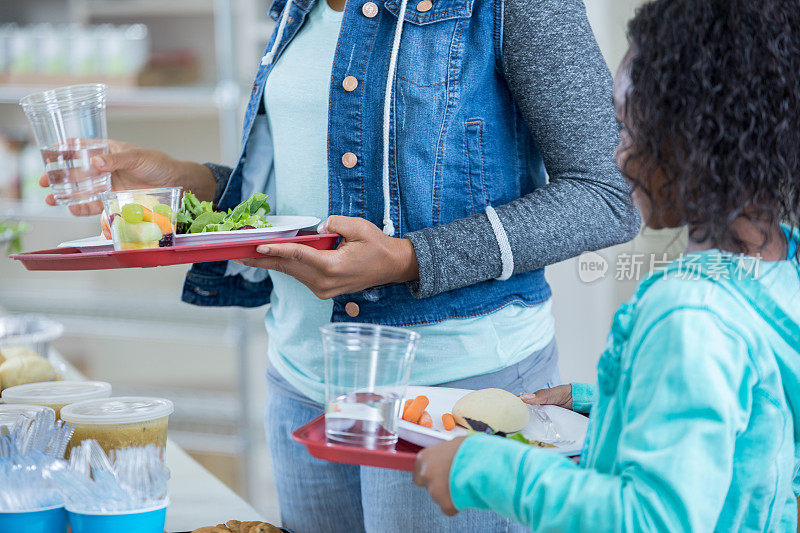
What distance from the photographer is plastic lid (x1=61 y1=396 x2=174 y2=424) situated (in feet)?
3.00

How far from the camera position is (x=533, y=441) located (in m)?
0.81

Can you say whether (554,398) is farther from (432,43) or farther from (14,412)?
(14,412)

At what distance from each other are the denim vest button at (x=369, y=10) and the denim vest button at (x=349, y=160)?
7.0 inches

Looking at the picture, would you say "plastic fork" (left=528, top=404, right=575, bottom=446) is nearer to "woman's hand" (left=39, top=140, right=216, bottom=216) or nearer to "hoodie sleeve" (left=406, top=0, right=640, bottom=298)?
"hoodie sleeve" (left=406, top=0, right=640, bottom=298)

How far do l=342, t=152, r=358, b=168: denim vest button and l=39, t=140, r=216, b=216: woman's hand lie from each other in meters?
0.34

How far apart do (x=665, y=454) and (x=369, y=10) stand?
0.70m

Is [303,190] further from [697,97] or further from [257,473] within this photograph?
[257,473]

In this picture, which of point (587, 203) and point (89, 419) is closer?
point (89, 419)

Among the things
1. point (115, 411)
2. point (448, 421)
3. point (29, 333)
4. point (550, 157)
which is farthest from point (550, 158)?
point (29, 333)

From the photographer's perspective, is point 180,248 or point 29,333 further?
point 29,333

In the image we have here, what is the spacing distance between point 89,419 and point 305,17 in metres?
0.60

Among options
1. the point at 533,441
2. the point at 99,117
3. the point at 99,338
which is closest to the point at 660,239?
the point at 533,441

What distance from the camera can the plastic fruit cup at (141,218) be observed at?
0.90 meters

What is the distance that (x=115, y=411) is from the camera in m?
0.94
